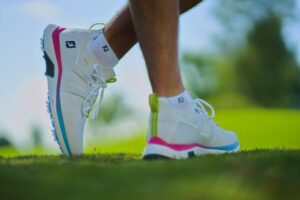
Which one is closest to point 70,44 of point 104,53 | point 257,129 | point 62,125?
point 104,53

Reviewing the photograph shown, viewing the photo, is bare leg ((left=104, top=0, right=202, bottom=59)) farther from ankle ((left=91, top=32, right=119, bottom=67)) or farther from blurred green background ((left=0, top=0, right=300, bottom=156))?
blurred green background ((left=0, top=0, right=300, bottom=156))

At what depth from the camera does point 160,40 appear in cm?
258

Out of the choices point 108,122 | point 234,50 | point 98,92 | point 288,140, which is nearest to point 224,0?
point 234,50

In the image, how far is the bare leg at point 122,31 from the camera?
121 inches

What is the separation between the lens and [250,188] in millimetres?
1668

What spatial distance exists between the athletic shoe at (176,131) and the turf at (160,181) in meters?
0.44

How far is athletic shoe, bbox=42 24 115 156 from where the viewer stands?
3.04 m

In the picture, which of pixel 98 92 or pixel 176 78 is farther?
pixel 98 92

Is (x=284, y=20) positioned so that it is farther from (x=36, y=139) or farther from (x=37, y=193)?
(x=37, y=193)

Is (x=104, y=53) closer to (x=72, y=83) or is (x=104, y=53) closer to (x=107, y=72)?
(x=107, y=72)

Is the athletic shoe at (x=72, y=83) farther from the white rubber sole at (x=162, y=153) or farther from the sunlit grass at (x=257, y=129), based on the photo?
the sunlit grass at (x=257, y=129)

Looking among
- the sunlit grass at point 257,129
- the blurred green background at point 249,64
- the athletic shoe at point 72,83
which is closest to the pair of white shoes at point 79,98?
the athletic shoe at point 72,83

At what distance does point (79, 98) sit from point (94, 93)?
0.25 feet

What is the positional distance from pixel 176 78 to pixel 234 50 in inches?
1467
